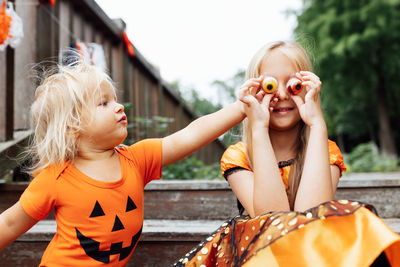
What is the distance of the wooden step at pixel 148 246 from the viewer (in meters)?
1.53

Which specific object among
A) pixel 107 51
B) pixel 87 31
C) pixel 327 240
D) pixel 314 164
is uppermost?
pixel 87 31

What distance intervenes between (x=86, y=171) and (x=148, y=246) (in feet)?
1.81

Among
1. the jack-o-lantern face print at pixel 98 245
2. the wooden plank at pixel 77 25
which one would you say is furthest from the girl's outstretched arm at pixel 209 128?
the wooden plank at pixel 77 25

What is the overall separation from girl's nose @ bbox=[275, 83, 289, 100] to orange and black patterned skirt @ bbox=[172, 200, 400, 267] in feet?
1.49

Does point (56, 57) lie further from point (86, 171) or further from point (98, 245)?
point (98, 245)

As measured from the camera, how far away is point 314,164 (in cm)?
108

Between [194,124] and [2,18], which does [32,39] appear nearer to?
[2,18]

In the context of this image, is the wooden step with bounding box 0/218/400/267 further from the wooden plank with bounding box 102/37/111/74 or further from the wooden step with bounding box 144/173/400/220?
the wooden plank with bounding box 102/37/111/74

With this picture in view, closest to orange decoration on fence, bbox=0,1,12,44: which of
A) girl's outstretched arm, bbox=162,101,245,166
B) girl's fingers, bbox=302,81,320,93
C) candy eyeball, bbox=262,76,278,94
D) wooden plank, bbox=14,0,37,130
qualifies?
wooden plank, bbox=14,0,37,130

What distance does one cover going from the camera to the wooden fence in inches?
76.9

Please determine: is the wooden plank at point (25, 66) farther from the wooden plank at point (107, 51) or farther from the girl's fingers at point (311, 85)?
the girl's fingers at point (311, 85)

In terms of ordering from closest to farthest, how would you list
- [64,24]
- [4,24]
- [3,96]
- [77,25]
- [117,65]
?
1. [4,24]
2. [3,96]
3. [64,24]
4. [77,25]
5. [117,65]

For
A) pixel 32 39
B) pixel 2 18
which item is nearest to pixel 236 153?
pixel 2 18

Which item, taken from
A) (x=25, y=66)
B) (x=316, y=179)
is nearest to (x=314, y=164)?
(x=316, y=179)
